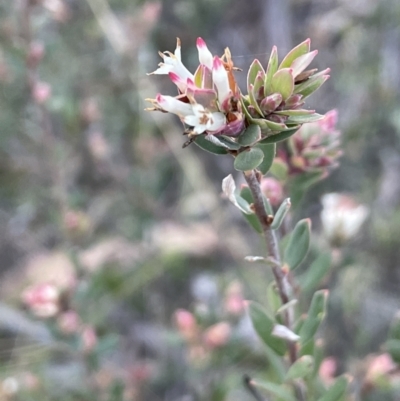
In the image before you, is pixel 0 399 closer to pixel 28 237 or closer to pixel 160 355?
pixel 160 355

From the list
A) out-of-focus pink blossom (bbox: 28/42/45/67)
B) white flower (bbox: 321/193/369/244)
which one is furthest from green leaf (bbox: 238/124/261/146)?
out-of-focus pink blossom (bbox: 28/42/45/67)

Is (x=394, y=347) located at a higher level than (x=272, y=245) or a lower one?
lower

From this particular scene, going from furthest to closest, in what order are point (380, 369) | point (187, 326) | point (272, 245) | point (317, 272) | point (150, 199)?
1. point (150, 199)
2. point (187, 326)
3. point (380, 369)
4. point (317, 272)
5. point (272, 245)

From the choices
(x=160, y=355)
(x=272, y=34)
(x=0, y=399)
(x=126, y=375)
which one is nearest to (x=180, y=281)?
(x=160, y=355)

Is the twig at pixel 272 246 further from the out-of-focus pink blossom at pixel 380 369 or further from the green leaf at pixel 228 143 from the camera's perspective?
the out-of-focus pink blossom at pixel 380 369

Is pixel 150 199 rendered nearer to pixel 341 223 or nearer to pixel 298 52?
pixel 341 223

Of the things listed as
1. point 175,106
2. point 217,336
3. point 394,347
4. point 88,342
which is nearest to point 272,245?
point 175,106

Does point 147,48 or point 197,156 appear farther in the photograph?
point 197,156

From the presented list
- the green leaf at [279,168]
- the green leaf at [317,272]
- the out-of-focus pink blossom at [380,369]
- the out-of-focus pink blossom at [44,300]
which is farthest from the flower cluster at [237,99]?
the out-of-focus pink blossom at [44,300]
